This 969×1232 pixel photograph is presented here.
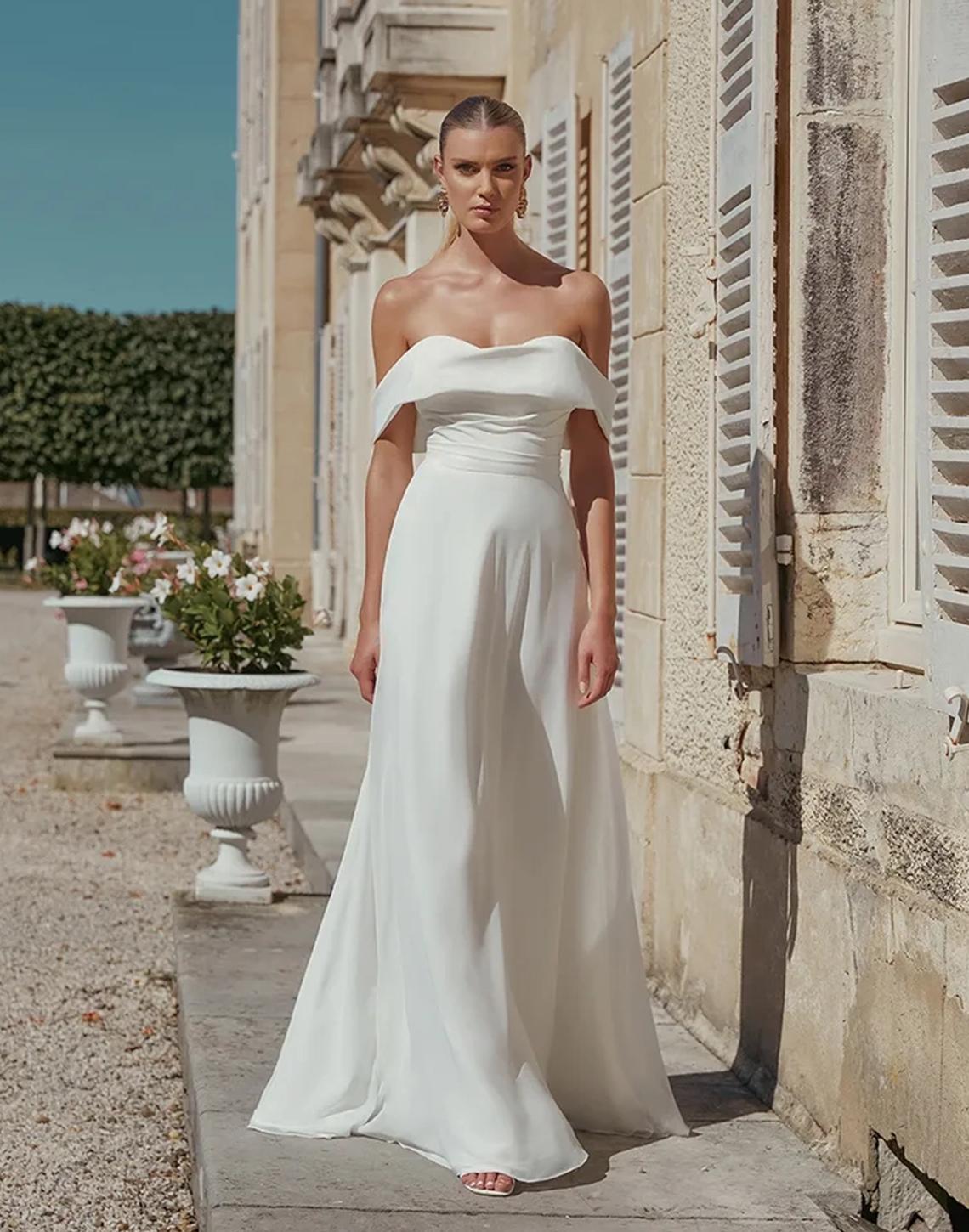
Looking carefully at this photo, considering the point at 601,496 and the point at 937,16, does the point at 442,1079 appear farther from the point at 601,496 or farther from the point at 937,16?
the point at 937,16

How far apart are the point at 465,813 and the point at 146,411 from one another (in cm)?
3188

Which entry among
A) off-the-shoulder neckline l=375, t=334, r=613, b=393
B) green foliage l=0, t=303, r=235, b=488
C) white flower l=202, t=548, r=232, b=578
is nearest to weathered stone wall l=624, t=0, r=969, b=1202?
off-the-shoulder neckline l=375, t=334, r=613, b=393

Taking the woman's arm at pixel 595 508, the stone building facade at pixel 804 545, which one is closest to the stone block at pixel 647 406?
the stone building facade at pixel 804 545

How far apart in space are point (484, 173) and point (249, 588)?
339 centimetres

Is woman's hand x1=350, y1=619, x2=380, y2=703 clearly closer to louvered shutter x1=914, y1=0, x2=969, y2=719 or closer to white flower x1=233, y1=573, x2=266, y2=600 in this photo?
louvered shutter x1=914, y1=0, x2=969, y2=719

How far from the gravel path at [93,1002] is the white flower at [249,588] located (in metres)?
1.17

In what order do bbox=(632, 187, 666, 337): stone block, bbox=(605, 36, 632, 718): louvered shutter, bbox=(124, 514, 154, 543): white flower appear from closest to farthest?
bbox=(632, 187, 666, 337): stone block
bbox=(605, 36, 632, 718): louvered shutter
bbox=(124, 514, 154, 543): white flower

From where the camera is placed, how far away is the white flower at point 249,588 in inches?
271

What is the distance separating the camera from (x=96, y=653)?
11141mm

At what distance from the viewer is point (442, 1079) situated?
363 centimetres

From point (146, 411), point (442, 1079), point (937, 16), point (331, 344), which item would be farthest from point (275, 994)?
point (146, 411)

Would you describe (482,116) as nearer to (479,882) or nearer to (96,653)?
(479,882)

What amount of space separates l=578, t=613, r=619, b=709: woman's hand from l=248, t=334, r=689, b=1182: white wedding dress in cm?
3

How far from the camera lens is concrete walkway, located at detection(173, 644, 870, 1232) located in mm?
3410
